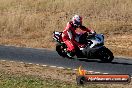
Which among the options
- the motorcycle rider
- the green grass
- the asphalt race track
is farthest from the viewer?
the motorcycle rider

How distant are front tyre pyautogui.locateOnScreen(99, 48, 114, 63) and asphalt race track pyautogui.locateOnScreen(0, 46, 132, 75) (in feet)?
0.76

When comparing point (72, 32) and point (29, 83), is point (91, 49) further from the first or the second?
point (29, 83)

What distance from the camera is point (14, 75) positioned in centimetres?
1656

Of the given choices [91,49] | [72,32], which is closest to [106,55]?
[91,49]

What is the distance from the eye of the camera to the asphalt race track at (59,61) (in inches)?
739

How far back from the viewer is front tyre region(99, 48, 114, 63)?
2030 cm

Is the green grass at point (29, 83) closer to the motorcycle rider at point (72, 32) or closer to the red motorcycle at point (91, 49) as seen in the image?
the red motorcycle at point (91, 49)

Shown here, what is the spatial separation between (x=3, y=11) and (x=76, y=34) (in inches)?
643

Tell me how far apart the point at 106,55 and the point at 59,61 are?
1957 millimetres

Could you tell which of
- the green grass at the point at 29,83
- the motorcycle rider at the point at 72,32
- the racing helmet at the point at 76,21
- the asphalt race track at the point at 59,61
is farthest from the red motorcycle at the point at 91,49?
the green grass at the point at 29,83

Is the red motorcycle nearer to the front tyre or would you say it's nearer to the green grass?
the front tyre

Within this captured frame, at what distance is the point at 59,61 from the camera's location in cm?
2041

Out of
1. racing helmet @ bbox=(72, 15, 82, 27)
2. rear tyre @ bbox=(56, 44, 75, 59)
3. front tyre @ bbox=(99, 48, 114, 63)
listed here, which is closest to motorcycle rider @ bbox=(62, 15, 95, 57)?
racing helmet @ bbox=(72, 15, 82, 27)

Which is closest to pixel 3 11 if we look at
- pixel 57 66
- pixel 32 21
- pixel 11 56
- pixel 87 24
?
pixel 32 21
